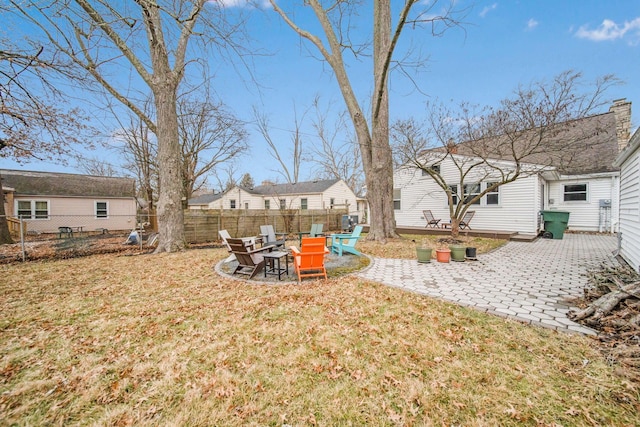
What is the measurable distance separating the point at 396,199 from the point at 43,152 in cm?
1766

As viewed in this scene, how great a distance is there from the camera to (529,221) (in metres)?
12.0

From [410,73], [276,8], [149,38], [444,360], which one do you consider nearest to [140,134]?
[149,38]

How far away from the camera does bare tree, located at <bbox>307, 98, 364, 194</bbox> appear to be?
25.0 m

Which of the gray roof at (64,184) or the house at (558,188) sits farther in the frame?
the gray roof at (64,184)

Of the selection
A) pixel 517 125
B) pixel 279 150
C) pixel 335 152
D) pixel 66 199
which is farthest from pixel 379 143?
pixel 66 199

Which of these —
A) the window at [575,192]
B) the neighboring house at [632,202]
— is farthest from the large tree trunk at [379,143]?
the window at [575,192]

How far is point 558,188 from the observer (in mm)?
13594

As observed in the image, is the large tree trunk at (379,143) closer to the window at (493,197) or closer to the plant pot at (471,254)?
the plant pot at (471,254)

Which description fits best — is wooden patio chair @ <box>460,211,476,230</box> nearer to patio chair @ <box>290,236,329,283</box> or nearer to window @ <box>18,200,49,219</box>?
patio chair @ <box>290,236,329,283</box>

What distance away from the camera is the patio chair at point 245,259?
574 centimetres

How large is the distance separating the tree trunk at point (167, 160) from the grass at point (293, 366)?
4.72m

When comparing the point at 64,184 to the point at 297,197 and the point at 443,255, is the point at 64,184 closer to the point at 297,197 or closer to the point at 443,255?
the point at 297,197

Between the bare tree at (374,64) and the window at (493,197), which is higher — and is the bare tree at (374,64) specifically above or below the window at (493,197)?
above

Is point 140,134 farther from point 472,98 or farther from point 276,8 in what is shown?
point 472,98
